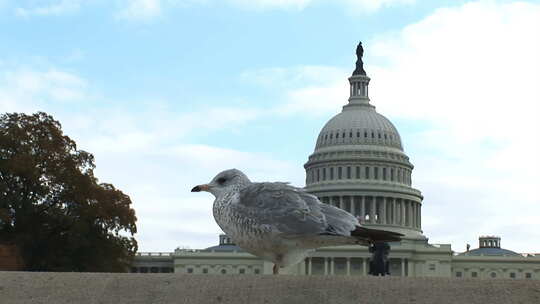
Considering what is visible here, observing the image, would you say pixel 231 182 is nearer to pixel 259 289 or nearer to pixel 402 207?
pixel 259 289

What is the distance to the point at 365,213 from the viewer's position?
15025 cm

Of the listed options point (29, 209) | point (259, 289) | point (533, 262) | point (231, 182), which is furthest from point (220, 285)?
point (533, 262)

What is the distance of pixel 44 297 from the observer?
67.2ft

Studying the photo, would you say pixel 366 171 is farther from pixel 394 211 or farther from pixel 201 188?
pixel 201 188

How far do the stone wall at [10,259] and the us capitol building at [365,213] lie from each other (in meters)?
82.6

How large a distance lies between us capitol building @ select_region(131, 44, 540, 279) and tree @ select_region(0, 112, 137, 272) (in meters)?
69.9

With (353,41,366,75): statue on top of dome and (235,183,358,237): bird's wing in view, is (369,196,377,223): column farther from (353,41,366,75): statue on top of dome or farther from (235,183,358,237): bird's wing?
(235,183,358,237): bird's wing

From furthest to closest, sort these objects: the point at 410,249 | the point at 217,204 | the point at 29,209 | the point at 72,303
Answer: the point at 410,249
the point at 29,209
the point at 217,204
the point at 72,303

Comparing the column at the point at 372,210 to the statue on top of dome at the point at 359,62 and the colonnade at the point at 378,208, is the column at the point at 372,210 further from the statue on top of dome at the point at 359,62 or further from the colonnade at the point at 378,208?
the statue on top of dome at the point at 359,62

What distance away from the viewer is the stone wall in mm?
48938

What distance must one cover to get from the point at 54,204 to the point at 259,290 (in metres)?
45.3

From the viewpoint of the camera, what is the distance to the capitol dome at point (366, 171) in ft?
492

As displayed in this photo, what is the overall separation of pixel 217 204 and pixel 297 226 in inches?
75.9

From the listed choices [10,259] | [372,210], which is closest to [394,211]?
[372,210]
